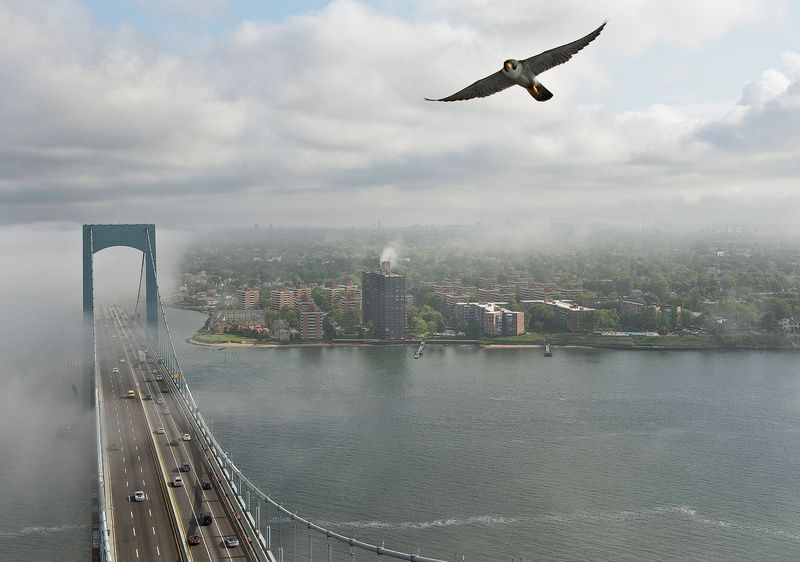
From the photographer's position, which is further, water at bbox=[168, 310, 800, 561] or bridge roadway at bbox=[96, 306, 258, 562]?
water at bbox=[168, 310, 800, 561]

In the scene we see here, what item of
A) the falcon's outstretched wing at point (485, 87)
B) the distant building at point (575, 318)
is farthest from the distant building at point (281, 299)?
the falcon's outstretched wing at point (485, 87)

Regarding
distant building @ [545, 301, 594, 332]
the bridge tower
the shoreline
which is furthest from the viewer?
distant building @ [545, 301, 594, 332]

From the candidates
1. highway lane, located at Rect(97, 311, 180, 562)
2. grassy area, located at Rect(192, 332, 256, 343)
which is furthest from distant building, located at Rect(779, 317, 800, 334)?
highway lane, located at Rect(97, 311, 180, 562)

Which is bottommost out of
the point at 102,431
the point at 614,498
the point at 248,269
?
the point at 614,498

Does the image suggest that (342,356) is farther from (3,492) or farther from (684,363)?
(3,492)

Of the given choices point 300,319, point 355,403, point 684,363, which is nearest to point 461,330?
point 300,319

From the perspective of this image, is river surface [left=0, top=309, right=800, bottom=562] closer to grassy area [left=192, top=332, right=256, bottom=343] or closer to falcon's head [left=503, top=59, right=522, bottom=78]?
grassy area [left=192, top=332, right=256, bottom=343]
